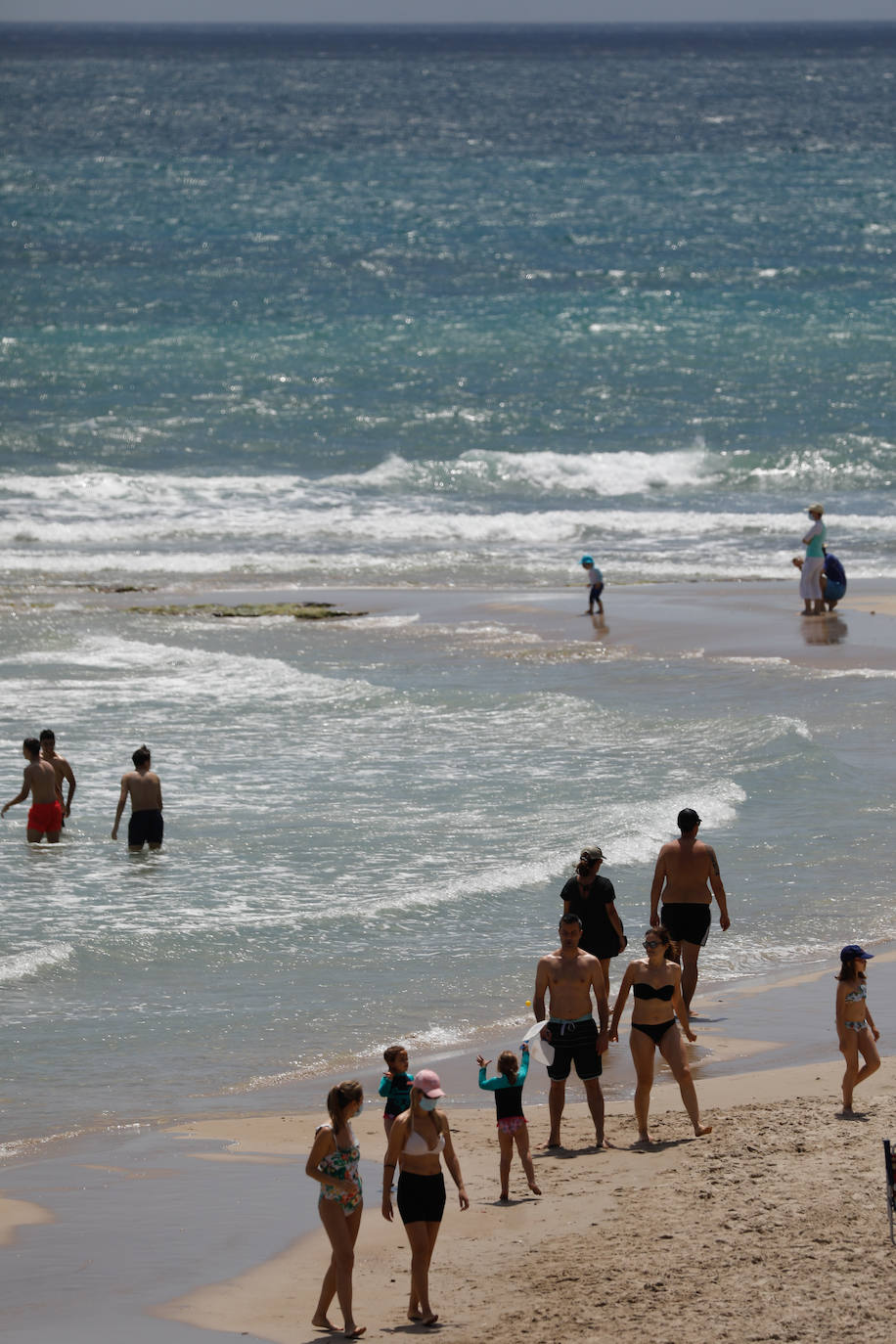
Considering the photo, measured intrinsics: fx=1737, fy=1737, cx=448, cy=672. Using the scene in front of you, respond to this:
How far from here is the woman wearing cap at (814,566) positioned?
2236cm

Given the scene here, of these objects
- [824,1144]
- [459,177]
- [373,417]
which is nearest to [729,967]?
[824,1144]

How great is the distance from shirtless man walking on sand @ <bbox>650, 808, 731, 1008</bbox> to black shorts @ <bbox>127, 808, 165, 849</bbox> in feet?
16.5

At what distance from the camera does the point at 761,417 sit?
38719 millimetres

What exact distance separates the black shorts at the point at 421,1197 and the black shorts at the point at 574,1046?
1691 millimetres

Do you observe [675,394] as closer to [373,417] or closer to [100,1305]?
[373,417]

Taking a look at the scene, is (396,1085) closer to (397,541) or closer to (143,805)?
(143,805)

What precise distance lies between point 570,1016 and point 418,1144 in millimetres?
1810

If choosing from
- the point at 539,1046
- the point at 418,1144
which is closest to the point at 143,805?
the point at 539,1046

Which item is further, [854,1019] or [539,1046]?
[854,1019]

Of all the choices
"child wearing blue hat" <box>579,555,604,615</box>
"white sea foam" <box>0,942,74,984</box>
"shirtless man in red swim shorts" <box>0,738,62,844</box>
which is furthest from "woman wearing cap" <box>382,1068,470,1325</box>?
"child wearing blue hat" <box>579,555,604,615</box>

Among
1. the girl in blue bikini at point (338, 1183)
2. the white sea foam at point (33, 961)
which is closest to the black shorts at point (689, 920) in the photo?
the girl in blue bikini at point (338, 1183)

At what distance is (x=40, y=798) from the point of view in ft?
47.2

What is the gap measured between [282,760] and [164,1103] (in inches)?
291

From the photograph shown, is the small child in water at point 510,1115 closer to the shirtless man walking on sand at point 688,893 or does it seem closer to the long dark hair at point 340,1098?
the long dark hair at point 340,1098
